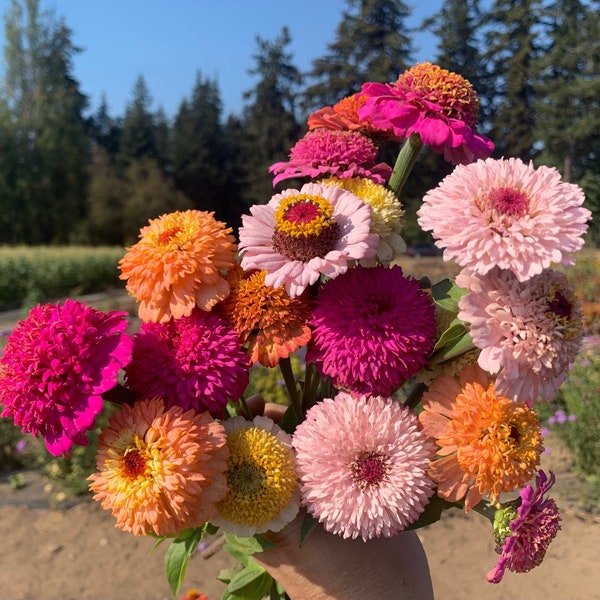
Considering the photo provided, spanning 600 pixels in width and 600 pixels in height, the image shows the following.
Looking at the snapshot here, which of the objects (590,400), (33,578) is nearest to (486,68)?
(590,400)

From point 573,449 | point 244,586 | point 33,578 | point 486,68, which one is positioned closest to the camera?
point 244,586

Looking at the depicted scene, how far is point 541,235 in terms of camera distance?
2.13ft

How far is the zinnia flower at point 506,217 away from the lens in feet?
2.10

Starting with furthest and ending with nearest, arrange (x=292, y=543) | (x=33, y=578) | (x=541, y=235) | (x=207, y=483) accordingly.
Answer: (x=33, y=578)
(x=292, y=543)
(x=207, y=483)
(x=541, y=235)

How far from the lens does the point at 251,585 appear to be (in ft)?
3.51

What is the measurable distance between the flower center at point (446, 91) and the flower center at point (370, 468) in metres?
0.54

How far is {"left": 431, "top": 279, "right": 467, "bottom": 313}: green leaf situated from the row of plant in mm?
10507

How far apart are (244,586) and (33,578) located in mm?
2490

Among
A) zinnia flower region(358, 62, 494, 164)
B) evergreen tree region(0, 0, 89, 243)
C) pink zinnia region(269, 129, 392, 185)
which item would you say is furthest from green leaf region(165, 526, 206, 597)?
evergreen tree region(0, 0, 89, 243)

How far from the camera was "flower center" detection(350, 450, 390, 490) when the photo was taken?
757 millimetres

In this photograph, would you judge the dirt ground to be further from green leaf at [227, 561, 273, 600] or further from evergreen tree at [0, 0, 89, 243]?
evergreen tree at [0, 0, 89, 243]

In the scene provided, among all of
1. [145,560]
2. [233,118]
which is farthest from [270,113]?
[145,560]

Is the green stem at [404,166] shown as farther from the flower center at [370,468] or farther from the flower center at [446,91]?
the flower center at [370,468]

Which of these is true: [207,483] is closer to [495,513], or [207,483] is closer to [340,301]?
[340,301]
